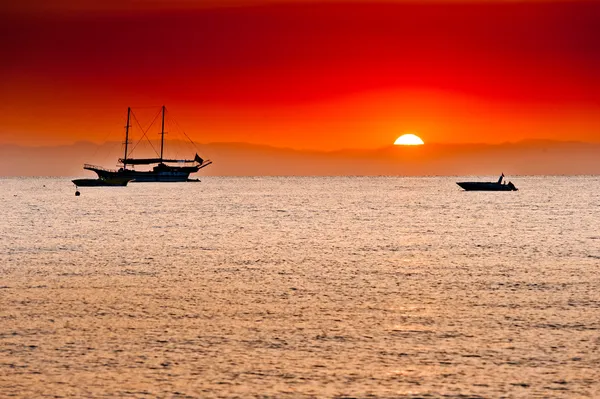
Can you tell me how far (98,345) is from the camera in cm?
2069

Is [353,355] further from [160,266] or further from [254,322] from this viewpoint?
[160,266]

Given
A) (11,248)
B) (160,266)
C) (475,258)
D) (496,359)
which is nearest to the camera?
(496,359)

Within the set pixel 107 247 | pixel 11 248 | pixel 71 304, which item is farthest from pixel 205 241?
pixel 71 304

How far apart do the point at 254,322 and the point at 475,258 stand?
24345 mm

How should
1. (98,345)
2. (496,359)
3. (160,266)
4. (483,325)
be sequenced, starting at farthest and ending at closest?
1. (160,266)
2. (483,325)
3. (98,345)
4. (496,359)

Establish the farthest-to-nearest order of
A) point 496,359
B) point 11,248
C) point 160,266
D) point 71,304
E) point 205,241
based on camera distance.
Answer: point 205,241 → point 11,248 → point 160,266 → point 71,304 → point 496,359

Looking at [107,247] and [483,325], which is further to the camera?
[107,247]

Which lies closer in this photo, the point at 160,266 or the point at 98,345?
the point at 98,345

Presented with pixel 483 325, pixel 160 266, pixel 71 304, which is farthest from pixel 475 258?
pixel 71 304

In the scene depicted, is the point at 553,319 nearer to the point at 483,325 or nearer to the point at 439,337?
the point at 483,325

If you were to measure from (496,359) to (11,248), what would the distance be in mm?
39685

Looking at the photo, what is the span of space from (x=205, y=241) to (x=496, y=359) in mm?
40781

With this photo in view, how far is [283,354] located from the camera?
19.7 metres

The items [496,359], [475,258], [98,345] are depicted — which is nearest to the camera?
[496,359]
